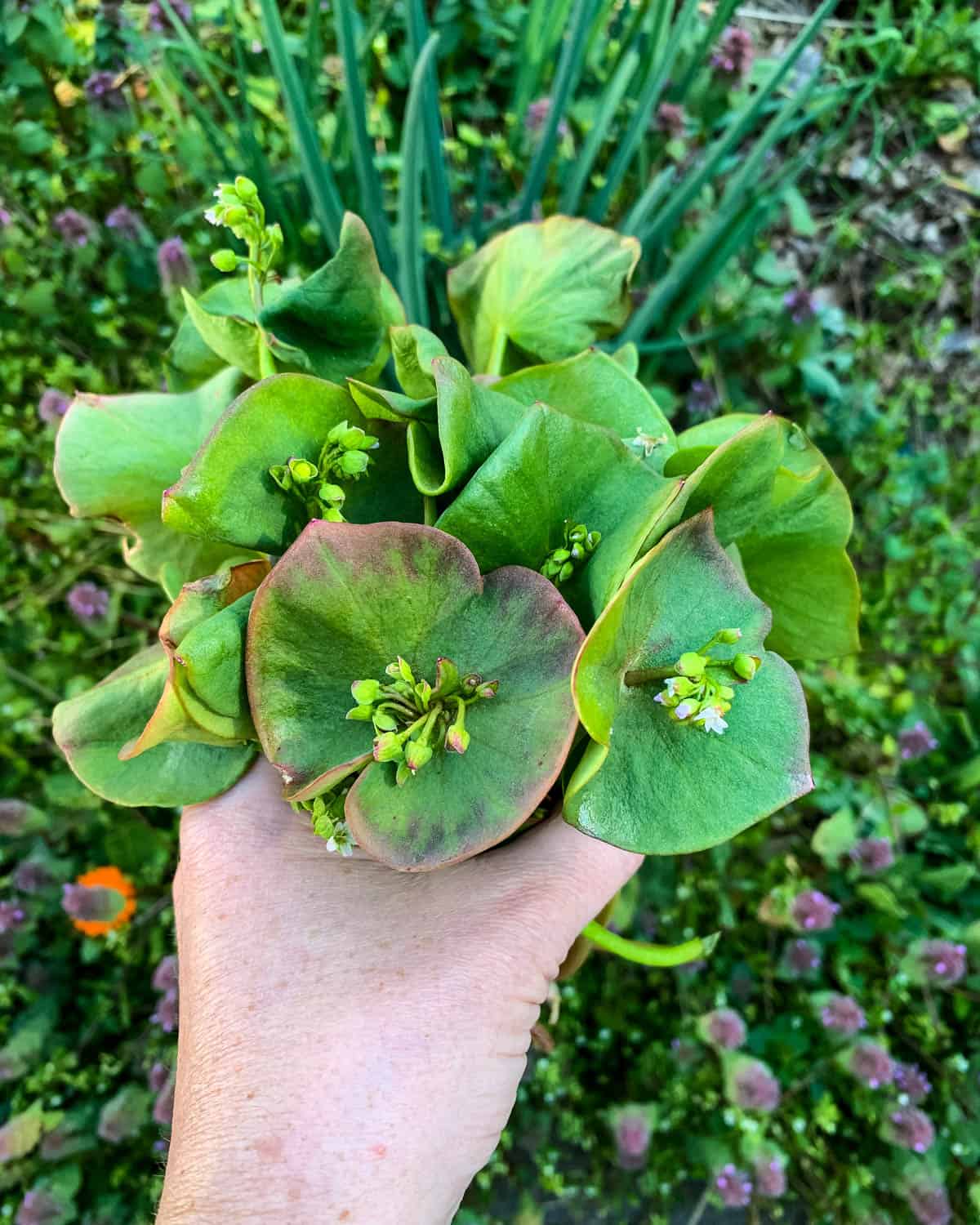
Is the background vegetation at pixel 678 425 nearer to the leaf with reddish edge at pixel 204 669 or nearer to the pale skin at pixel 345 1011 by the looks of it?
the pale skin at pixel 345 1011

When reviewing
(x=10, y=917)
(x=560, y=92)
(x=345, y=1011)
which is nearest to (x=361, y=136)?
(x=560, y=92)

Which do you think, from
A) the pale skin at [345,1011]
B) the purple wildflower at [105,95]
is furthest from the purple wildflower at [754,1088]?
the purple wildflower at [105,95]

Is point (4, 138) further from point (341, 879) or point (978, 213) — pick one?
point (978, 213)

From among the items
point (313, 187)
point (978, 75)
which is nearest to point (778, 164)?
point (978, 75)

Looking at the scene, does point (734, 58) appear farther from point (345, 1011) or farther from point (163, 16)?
point (345, 1011)

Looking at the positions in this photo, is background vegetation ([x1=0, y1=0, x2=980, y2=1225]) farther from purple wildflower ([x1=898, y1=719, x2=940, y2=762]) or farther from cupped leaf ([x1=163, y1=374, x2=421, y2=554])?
cupped leaf ([x1=163, y1=374, x2=421, y2=554])

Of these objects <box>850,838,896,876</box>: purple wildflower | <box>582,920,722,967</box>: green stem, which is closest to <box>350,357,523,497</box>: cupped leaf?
<box>582,920,722,967</box>: green stem
